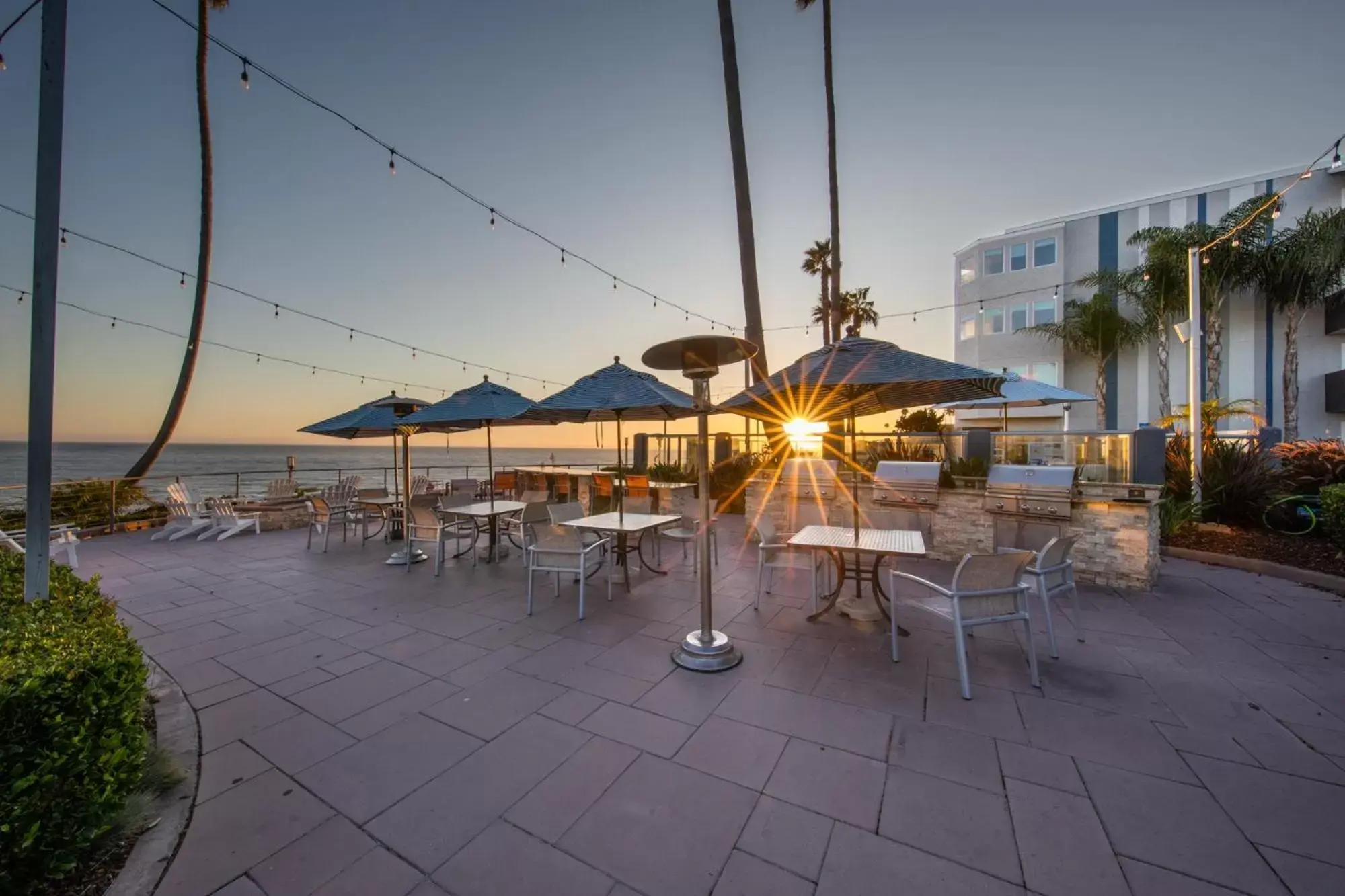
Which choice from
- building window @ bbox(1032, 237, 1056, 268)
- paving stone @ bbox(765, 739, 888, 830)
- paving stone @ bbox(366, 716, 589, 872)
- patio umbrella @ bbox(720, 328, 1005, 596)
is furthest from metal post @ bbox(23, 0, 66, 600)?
building window @ bbox(1032, 237, 1056, 268)

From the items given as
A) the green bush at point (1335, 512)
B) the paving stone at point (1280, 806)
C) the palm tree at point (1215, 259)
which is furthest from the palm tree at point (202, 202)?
the palm tree at point (1215, 259)

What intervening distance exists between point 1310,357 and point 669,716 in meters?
20.6

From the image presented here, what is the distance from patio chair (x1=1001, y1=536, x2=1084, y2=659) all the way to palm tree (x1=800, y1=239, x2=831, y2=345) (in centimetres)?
1420

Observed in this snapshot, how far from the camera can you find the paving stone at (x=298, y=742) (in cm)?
206

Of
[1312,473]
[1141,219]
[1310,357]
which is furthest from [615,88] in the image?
[1310,357]

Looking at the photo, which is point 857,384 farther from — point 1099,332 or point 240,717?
point 1099,332

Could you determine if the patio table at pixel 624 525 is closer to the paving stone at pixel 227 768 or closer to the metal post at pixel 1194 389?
the paving stone at pixel 227 768

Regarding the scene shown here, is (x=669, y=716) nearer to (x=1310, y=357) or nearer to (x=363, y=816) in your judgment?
(x=363, y=816)

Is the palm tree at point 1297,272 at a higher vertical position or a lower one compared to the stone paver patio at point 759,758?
higher

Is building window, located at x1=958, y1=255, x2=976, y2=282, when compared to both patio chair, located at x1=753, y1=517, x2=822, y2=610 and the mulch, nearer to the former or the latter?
the mulch

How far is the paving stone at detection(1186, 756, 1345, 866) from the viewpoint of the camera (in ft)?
5.20

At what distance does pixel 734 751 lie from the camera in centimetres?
209

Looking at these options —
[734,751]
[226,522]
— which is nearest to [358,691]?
[734,751]

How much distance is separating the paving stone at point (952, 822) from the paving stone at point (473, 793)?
4.17ft
